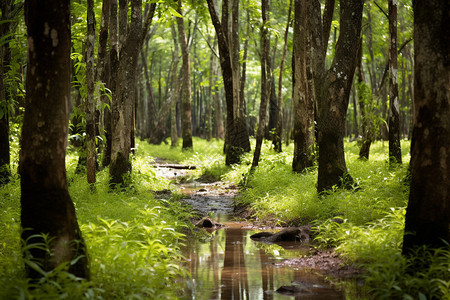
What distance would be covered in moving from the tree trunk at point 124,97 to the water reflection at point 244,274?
327cm

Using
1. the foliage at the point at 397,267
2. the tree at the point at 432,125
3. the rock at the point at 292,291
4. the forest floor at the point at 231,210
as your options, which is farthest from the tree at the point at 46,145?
the tree at the point at 432,125

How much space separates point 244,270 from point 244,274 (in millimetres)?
164

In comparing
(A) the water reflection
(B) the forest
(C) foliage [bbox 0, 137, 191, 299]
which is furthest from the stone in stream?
(C) foliage [bbox 0, 137, 191, 299]

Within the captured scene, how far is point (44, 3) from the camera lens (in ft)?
12.6

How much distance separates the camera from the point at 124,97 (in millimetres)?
9969

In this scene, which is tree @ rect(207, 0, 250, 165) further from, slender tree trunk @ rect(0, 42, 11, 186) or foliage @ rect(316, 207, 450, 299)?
foliage @ rect(316, 207, 450, 299)

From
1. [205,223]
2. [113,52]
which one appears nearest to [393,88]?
[205,223]

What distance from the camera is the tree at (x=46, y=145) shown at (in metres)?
3.86

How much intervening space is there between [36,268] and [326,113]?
6085 mm

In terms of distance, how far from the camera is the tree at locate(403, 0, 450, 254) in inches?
179

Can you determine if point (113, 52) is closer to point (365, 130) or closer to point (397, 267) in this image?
point (365, 130)

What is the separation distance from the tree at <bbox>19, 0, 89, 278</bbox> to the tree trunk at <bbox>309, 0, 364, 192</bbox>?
5.52 metres

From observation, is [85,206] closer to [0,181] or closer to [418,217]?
[0,181]

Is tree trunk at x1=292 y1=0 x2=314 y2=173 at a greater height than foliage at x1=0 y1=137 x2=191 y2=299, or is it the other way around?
tree trunk at x1=292 y1=0 x2=314 y2=173
